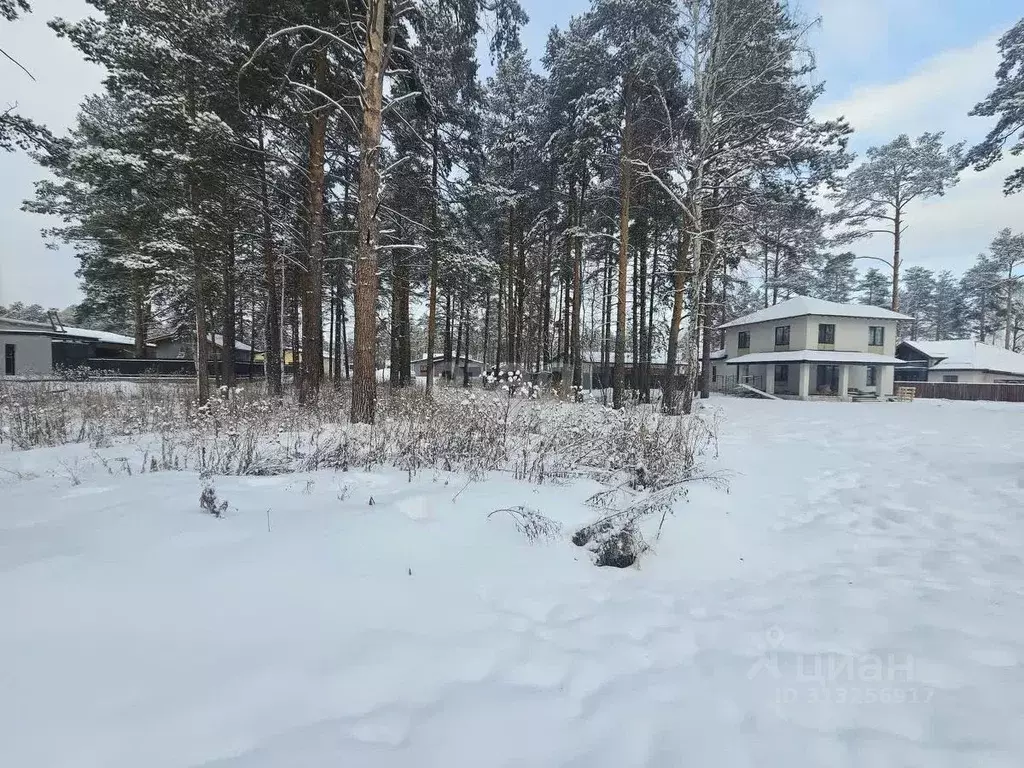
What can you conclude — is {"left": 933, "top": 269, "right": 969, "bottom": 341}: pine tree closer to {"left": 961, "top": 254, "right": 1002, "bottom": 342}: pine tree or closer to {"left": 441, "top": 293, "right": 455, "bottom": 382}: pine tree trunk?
{"left": 961, "top": 254, "right": 1002, "bottom": 342}: pine tree

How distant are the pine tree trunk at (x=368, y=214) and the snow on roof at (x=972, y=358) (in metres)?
40.3

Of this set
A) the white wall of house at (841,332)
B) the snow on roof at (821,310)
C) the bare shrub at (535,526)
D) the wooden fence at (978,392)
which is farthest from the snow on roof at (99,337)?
the wooden fence at (978,392)

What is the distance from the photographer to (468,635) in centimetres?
226

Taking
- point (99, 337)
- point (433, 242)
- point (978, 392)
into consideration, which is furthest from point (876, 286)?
point (99, 337)

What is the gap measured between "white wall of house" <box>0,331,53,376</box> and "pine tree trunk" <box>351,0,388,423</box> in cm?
2952

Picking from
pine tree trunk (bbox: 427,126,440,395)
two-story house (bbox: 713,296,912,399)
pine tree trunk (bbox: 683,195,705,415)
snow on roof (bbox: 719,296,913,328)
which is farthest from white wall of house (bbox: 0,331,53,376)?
two-story house (bbox: 713,296,912,399)

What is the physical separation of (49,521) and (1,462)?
275 cm

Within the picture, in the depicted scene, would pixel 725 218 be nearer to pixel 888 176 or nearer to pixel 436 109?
pixel 436 109

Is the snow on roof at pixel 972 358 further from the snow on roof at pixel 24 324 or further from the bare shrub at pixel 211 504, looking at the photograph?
the snow on roof at pixel 24 324

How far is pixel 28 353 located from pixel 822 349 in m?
45.9

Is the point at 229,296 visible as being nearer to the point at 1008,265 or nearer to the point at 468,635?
the point at 468,635

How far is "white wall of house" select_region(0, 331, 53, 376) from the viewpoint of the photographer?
955 inches

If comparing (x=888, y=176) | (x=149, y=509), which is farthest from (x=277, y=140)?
(x=888, y=176)

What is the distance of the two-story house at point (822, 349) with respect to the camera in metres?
23.8
